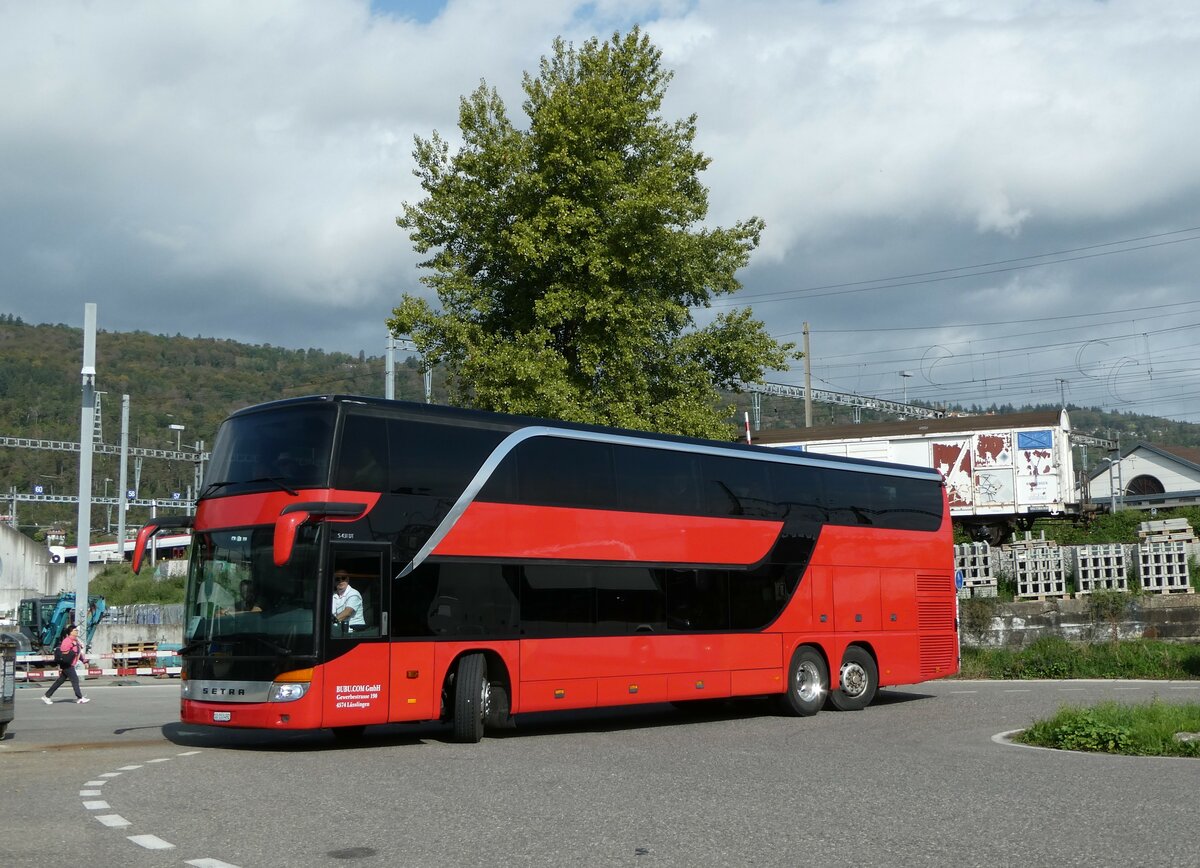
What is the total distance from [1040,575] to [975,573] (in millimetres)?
1921

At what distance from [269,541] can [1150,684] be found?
19.9m

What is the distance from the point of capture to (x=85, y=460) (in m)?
31.4

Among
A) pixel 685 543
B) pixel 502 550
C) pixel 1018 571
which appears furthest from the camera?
pixel 1018 571

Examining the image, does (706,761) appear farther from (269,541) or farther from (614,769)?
(269,541)

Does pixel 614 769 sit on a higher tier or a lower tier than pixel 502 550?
lower

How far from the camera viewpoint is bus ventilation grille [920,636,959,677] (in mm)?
22734

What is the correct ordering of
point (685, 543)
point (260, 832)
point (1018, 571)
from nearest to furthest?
point (260, 832)
point (685, 543)
point (1018, 571)

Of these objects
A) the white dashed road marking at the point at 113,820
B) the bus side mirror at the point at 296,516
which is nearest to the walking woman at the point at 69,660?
the bus side mirror at the point at 296,516

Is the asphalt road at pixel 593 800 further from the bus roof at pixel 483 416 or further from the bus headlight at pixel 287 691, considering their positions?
the bus roof at pixel 483 416

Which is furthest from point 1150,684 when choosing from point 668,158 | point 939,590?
point 668,158

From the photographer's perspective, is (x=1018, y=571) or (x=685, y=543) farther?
(x=1018, y=571)

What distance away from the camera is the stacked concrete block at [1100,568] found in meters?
35.4

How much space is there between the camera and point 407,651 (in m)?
15.2

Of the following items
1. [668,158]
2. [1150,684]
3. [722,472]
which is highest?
[668,158]
